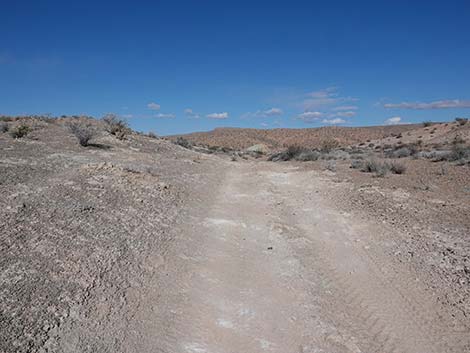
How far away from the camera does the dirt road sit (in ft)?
14.8

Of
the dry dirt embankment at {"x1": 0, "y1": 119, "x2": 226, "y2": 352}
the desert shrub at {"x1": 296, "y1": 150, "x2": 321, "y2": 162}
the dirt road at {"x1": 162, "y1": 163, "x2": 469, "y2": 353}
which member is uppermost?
the desert shrub at {"x1": 296, "y1": 150, "x2": 321, "y2": 162}

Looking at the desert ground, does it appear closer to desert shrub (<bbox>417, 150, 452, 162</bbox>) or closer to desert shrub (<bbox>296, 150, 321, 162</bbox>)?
desert shrub (<bbox>417, 150, 452, 162</bbox>)

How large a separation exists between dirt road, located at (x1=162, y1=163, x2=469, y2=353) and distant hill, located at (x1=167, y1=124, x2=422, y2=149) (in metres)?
63.3

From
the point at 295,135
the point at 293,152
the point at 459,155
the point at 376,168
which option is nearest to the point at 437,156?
the point at 459,155

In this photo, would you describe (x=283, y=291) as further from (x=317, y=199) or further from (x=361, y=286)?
(x=317, y=199)

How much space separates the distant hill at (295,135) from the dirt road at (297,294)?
6327 cm

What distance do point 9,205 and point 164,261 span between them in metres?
3.55

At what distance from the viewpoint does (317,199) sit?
41.5ft

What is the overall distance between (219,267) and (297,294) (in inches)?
60.1

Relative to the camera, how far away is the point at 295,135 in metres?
89.8

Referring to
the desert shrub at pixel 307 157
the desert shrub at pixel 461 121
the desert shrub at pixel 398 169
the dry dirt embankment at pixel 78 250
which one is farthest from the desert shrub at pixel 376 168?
the desert shrub at pixel 461 121

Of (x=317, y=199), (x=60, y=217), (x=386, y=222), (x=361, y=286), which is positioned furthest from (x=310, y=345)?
(x=317, y=199)

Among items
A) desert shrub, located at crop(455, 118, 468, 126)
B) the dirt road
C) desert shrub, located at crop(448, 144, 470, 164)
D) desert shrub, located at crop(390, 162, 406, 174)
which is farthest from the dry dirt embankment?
desert shrub, located at crop(455, 118, 468, 126)

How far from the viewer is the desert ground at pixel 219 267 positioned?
4445 millimetres
